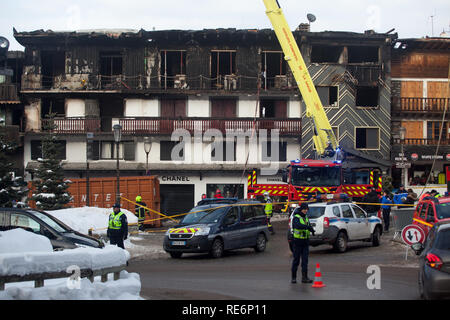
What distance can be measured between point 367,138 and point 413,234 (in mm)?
32676

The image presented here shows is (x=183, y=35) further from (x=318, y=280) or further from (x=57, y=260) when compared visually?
(x=57, y=260)

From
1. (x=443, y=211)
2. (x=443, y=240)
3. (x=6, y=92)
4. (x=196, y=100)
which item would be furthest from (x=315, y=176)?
(x=6, y=92)

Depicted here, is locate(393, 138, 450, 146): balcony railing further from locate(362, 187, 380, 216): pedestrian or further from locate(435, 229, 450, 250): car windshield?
locate(435, 229, 450, 250): car windshield

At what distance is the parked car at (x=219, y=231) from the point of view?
68.6ft

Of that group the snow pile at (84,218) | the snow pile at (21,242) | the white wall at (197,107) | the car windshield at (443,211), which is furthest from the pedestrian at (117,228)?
the white wall at (197,107)

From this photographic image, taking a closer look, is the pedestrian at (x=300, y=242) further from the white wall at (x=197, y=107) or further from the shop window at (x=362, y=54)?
the shop window at (x=362, y=54)

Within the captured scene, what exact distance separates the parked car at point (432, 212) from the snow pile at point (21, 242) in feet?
37.5

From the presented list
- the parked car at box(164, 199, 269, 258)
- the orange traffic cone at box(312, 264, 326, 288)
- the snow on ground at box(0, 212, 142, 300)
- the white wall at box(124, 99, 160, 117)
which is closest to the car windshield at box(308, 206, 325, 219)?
the parked car at box(164, 199, 269, 258)

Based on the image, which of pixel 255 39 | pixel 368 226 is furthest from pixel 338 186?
pixel 255 39

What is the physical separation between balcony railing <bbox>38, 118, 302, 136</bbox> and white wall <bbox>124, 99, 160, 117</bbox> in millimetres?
734

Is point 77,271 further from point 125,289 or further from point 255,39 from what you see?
point 255,39

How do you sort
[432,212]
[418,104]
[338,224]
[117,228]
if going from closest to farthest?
[432,212] → [117,228] → [338,224] → [418,104]

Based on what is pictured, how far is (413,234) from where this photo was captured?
18359 millimetres
